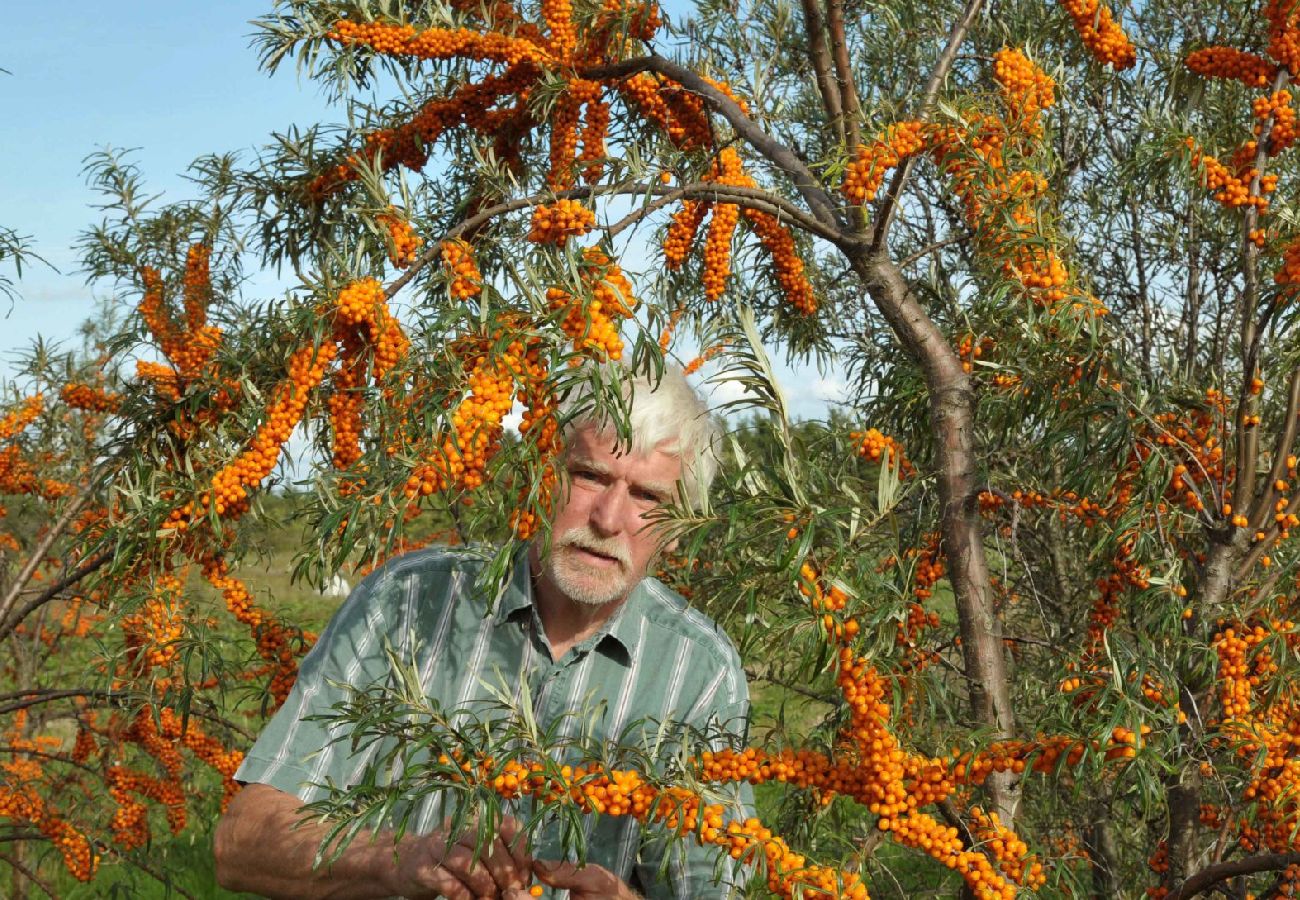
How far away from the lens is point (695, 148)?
2684mm

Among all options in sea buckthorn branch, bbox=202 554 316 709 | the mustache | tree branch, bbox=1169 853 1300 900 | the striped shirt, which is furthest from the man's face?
tree branch, bbox=1169 853 1300 900

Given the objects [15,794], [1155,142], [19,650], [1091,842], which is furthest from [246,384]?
[19,650]

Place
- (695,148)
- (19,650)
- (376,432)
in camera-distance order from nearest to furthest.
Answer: (376,432)
(695,148)
(19,650)

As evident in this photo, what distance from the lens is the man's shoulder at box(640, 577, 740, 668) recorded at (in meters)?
2.40

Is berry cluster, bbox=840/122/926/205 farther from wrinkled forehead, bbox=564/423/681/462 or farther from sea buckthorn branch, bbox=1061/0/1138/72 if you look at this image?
sea buckthorn branch, bbox=1061/0/1138/72

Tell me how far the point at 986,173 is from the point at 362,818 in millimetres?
1432

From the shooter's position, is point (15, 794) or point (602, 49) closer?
point (602, 49)

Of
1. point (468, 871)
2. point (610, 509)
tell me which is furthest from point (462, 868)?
point (610, 509)

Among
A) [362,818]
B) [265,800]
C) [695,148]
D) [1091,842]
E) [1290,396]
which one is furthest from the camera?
[1091,842]

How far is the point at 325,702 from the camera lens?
210cm

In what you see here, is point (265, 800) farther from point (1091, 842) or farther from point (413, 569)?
point (1091, 842)

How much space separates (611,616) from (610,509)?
31 cm

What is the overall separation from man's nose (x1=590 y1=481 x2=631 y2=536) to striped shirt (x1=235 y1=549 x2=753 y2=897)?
18cm

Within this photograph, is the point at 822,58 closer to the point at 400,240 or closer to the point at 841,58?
the point at 841,58
